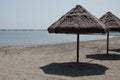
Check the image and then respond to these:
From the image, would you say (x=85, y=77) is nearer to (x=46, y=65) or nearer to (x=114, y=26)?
(x=46, y=65)

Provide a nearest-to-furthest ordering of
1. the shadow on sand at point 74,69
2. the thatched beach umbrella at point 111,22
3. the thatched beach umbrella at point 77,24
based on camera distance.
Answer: the shadow on sand at point 74,69
the thatched beach umbrella at point 77,24
the thatched beach umbrella at point 111,22

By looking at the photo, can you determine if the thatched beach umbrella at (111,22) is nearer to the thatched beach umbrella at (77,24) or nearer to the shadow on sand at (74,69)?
the thatched beach umbrella at (77,24)

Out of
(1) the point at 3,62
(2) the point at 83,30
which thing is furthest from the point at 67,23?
(1) the point at 3,62

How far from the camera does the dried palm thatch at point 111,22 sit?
13.9 m

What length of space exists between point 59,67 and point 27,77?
224 centimetres

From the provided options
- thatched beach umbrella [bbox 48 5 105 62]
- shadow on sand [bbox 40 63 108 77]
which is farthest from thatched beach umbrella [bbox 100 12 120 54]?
shadow on sand [bbox 40 63 108 77]

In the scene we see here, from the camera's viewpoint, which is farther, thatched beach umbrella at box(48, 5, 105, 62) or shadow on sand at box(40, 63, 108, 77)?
thatched beach umbrella at box(48, 5, 105, 62)

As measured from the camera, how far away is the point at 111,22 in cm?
1436

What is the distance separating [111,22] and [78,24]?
4279mm

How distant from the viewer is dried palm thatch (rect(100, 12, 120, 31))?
13.9 metres

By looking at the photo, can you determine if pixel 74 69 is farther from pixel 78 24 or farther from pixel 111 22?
pixel 111 22

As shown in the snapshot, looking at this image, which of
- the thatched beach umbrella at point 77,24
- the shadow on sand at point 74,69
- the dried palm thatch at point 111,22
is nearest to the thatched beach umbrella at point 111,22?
the dried palm thatch at point 111,22

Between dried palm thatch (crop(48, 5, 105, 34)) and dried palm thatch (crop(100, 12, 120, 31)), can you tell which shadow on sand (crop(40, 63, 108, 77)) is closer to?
dried palm thatch (crop(48, 5, 105, 34))

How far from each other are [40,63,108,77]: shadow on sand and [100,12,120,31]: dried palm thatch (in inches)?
131
